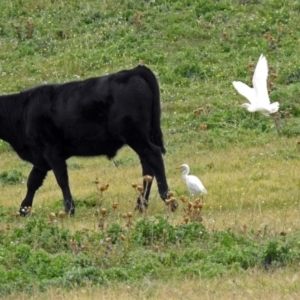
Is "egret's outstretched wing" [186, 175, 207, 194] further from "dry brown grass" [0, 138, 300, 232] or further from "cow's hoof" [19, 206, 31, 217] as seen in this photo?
"cow's hoof" [19, 206, 31, 217]

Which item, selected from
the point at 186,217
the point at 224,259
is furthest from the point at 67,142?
the point at 224,259

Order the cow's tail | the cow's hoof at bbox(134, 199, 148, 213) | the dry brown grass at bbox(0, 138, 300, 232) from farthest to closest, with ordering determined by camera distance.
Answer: the cow's tail, the dry brown grass at bbox(0, 138, 300, 232), the cow's hoof at bbox(134, 199, 148, 213)

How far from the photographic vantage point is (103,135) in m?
12.6

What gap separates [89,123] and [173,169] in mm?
2873

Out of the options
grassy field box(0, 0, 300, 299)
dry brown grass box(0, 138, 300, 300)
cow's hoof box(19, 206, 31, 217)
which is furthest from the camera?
cow's hoof box(19, 206, 31, 217)

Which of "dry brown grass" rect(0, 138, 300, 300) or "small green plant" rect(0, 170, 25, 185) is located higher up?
"dry brown grass" rect(0, 138, 300, 300)

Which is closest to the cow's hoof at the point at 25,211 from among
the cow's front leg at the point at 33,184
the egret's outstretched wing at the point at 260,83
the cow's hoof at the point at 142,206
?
the cow's front leg at the point at 33,184

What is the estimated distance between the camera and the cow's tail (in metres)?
12.5

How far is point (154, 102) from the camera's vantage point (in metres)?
12.6

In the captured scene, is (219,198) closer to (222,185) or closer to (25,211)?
(222,185)

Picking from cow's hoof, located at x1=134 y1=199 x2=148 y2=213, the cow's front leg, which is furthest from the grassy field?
the cow's front leg

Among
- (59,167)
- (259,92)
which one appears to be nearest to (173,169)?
(259,92)

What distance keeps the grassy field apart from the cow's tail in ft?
2.97

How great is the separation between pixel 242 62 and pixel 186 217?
38.8 feet
